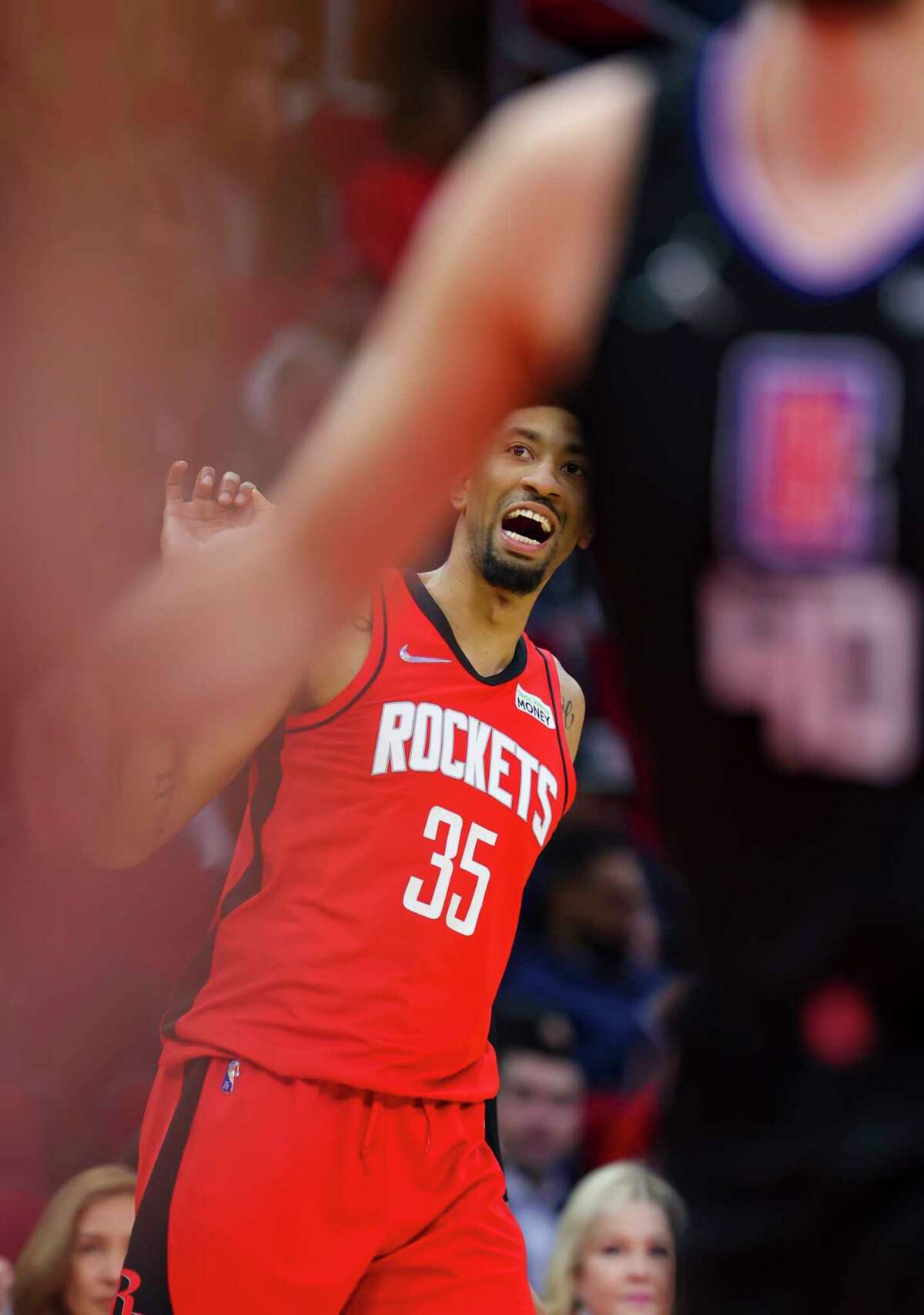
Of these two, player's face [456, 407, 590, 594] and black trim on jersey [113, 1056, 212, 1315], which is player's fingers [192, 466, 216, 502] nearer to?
player's face [456, 407, 590, 594]

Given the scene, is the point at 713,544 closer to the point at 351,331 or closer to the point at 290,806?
the point at 290,806

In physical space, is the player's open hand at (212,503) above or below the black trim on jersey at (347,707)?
above

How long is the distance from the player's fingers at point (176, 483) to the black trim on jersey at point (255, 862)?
514 mm

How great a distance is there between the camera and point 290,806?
2471 millimetres

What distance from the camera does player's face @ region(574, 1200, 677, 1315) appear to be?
302 centimetres

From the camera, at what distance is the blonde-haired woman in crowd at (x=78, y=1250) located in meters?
2.90

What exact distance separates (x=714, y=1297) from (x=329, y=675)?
4.51 feet

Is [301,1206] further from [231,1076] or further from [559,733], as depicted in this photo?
[559,733]

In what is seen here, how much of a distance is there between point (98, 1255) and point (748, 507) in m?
2.30

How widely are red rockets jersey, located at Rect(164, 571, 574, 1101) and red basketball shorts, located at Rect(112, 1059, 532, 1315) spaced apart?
59 mm

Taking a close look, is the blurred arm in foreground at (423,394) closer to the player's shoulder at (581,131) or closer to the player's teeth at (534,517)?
the player's shoulder at (581,131)

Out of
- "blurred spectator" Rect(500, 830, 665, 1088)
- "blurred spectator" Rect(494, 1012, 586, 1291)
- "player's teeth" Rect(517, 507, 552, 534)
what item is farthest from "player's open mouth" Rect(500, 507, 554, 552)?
"blurred spectator" Rect(500, 830, 665, 1088)

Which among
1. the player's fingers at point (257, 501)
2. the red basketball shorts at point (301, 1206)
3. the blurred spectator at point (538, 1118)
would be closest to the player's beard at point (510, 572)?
the player's fingers at point (257, 501)

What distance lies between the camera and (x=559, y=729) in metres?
2.49
